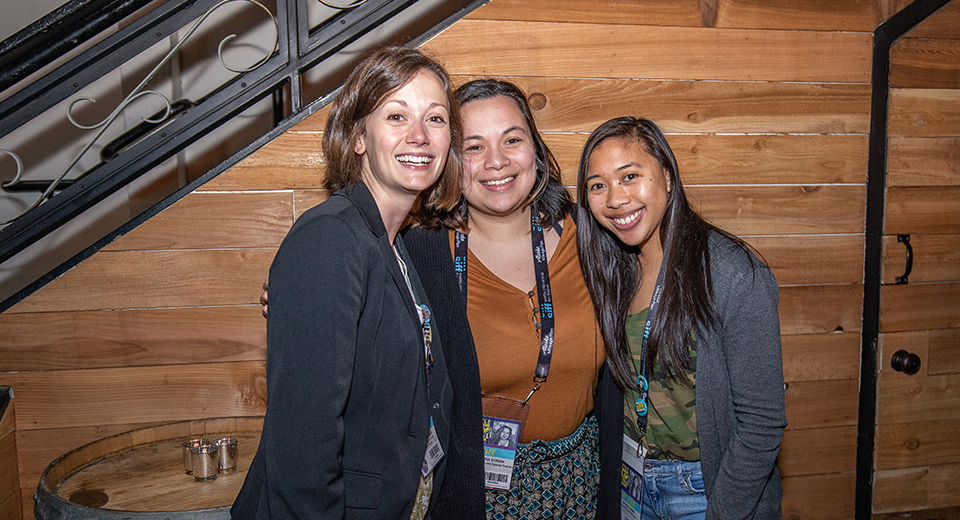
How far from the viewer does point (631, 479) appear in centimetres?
164

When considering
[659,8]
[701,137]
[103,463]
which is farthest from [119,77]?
[701,137]

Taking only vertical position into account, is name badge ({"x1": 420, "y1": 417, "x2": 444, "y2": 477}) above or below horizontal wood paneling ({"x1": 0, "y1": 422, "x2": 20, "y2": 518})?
above

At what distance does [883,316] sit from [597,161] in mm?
1541

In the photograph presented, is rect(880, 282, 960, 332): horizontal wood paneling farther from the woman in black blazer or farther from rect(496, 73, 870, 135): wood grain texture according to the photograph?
the woman in black blazer

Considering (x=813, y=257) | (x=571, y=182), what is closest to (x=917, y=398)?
(x=813, y=257)

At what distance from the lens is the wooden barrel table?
4.51 feet

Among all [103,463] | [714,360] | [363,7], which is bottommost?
[103,463]

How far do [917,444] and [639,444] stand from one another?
1625 millimetres

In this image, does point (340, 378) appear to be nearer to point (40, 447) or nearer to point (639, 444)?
point (639, 444)

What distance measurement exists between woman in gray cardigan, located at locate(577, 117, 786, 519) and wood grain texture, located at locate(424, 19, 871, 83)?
0.61 metres

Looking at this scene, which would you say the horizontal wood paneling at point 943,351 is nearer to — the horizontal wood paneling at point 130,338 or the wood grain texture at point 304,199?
the wood grain texture at point 304,199

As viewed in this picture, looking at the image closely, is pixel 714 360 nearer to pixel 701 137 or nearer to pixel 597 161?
pixel 597 161

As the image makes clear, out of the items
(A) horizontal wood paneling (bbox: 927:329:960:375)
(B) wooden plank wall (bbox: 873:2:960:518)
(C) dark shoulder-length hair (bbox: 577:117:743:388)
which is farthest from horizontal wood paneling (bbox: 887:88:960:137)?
(C) dark shoulder-length hair (bbox: 577:117:743:388)

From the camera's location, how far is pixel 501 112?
1750 millimetres
